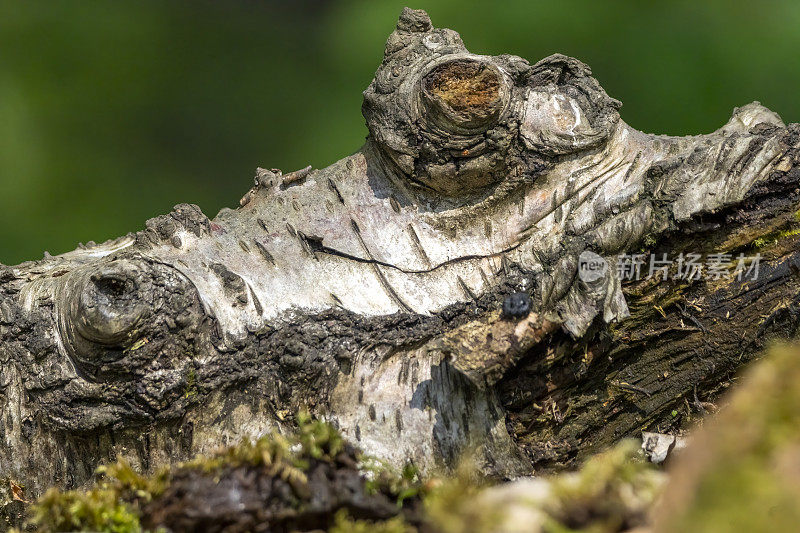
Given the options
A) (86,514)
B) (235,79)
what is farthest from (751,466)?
(235,79)

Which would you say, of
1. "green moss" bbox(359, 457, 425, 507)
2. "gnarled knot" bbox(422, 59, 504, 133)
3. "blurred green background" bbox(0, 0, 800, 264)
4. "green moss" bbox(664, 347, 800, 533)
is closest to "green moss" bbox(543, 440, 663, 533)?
"green moss" bbox(664, 347, 800, 533)

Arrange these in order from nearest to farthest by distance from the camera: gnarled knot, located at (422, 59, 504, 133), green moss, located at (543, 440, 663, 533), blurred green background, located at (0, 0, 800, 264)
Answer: green moss, located at (543, 440, 663, 533) → gnarled knot, located at (422, 59, 504, 133) → blurred green background, located at (0, 0, 800, 264)

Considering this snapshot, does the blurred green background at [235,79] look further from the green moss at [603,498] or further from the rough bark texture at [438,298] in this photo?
the green moss at [603,498]

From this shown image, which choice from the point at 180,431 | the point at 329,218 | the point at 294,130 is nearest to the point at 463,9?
the point at 294,130

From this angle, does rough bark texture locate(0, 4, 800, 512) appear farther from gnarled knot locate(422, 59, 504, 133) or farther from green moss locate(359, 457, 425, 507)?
green moss locate(359, 457, 425, 507)

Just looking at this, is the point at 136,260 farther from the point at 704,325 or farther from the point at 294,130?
the point at 294,130

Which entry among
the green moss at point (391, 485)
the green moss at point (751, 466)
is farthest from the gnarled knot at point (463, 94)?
the green moss at point (751, 466)
